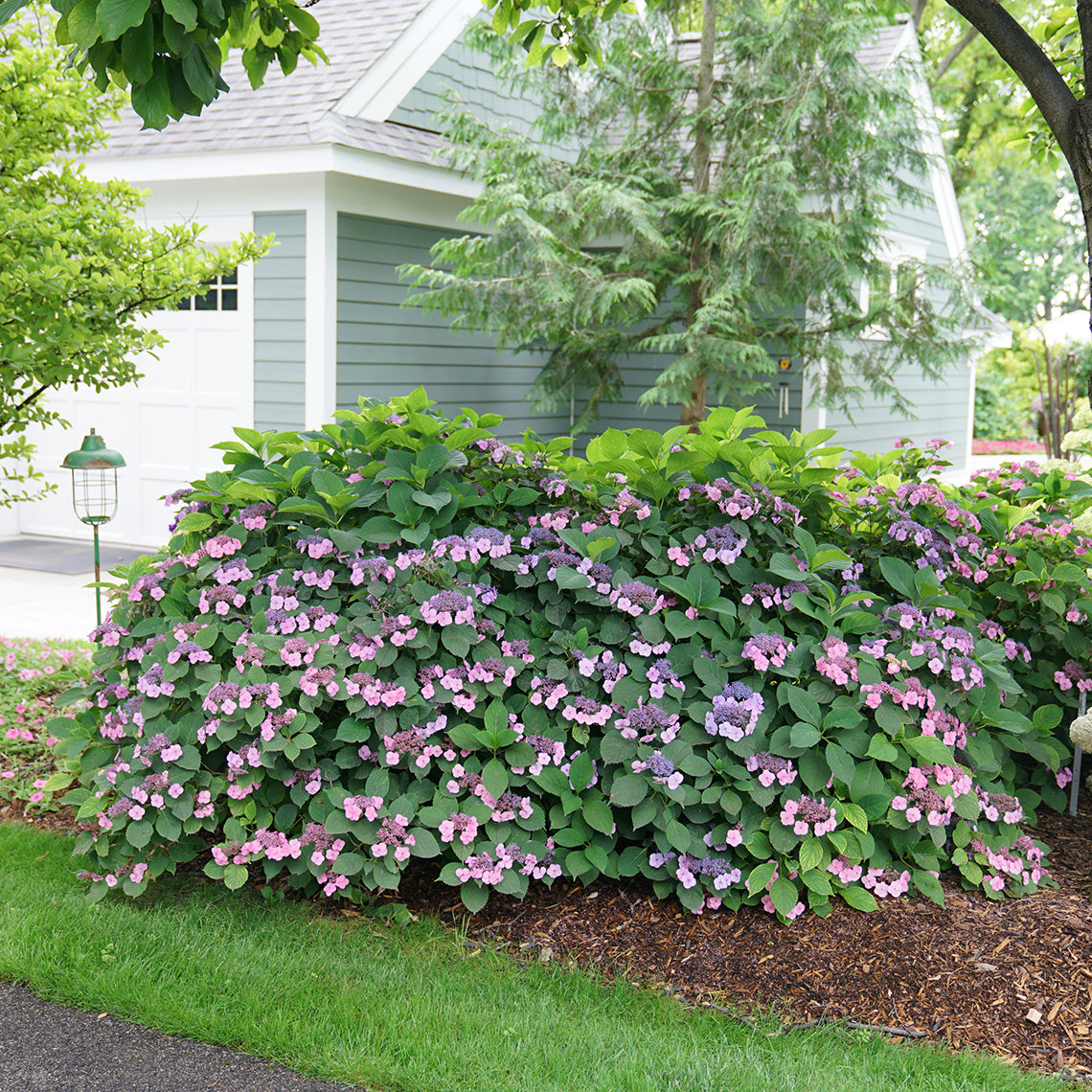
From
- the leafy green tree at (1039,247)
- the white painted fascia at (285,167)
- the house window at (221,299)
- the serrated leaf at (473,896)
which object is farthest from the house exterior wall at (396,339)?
the leafy green tree at (1039,247)

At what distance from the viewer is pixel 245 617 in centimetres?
310

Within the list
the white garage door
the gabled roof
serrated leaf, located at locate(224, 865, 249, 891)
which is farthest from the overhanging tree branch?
the white garage door

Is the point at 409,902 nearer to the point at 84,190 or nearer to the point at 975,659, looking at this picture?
the point at 975,659

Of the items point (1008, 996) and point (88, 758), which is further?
point (88, 758)

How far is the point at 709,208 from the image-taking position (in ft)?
24.7

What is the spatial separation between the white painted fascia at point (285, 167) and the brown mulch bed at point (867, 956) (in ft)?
19.2

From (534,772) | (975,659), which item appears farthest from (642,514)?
(975,659)

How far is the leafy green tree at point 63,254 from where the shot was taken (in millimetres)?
4016

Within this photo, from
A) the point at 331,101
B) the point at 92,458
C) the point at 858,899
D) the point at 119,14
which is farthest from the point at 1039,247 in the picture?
the point at 119,14

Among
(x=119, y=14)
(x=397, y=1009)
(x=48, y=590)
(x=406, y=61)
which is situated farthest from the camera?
(x=406, y=61)

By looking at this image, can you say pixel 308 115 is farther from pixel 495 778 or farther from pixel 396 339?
pixel 495 778

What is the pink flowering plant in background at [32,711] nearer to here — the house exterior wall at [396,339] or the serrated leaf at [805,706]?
the serrated leaf at [805,706]

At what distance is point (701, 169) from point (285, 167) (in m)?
3.09

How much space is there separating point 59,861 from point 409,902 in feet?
3.85
